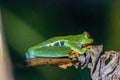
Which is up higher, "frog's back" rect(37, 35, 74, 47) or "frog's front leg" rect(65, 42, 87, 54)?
"frog's back" rect(37, 35, 74, 47)

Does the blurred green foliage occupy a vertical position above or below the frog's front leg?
above

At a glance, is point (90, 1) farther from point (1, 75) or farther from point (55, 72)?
point (1, 75)

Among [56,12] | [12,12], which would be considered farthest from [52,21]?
[12,12]

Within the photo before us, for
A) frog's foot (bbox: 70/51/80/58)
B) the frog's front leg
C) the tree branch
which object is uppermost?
the frog's front leg

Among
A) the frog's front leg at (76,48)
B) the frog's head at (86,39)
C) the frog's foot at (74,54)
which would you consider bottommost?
the frog's foot at (74,54)

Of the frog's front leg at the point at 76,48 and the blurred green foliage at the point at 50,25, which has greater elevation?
the blurred green foliage at the point at 50,25

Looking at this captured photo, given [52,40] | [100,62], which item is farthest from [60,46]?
[100,62]
